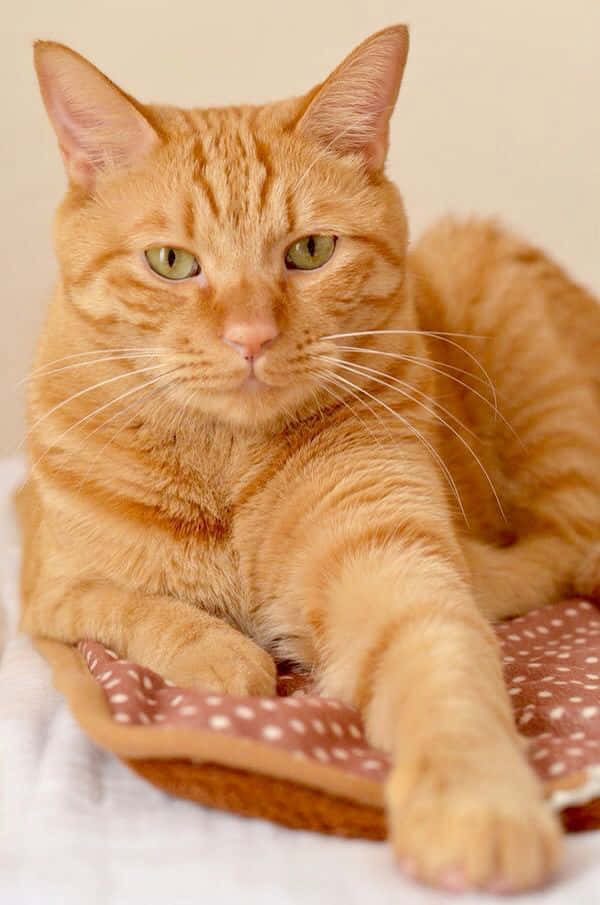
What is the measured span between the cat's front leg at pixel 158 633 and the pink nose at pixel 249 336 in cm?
38

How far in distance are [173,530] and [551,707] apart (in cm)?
58

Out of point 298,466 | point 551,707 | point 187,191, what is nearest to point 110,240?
point 187,191

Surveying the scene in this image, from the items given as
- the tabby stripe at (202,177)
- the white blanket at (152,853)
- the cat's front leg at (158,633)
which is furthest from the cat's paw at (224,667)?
the tabby stripe at (202,177)

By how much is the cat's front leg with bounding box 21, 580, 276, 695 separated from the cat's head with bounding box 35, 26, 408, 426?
0.29 m

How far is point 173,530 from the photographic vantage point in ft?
5.13

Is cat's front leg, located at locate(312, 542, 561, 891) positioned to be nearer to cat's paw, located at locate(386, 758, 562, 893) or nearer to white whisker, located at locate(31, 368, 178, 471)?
cat's paw, located at locate(386, 758, 562, 893)

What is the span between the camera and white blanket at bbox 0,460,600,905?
99 centimetres

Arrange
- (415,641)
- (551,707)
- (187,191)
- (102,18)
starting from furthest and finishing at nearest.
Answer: (102,18) < (187,191) < (551,707) < (415,641)

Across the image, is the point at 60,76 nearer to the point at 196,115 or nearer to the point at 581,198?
the point at 196,115

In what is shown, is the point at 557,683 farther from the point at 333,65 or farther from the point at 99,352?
the point at 333,65

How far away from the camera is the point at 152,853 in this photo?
1.07 m

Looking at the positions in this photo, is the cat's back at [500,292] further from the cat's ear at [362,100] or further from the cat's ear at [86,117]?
the cat's ear at [86,117]

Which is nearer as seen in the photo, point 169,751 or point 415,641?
point 169,751

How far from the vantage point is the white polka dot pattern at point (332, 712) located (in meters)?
1.13
